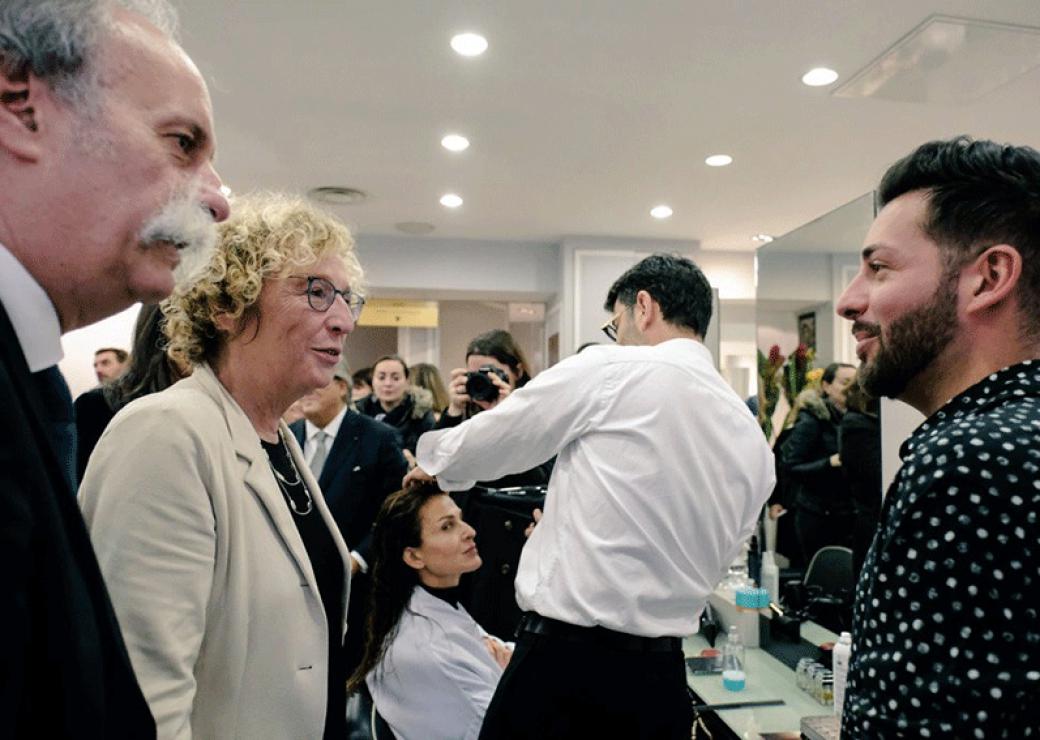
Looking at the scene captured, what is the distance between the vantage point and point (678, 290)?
1.90m

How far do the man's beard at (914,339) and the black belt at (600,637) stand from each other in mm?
926

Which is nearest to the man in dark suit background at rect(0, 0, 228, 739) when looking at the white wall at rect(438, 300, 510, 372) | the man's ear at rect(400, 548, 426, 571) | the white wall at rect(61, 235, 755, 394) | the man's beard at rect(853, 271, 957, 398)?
the man's beard at rect(853, 271, 957, 398)

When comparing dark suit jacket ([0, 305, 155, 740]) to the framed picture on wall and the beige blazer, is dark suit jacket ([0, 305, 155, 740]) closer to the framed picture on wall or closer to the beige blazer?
the beige blazer

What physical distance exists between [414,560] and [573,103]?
8.03ft

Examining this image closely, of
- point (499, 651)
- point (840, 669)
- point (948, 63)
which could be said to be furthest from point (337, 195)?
point (840, 669)

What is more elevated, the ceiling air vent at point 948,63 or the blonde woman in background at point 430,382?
the ceiling air vent at point 948,63

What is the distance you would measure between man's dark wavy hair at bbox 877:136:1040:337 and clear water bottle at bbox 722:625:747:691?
160 cm

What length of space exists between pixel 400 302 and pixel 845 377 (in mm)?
6282

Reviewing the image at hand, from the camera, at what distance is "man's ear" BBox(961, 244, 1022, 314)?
0.81 meters

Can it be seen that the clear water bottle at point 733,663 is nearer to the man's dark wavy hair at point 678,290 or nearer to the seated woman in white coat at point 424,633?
the seated woman in white coat at point 424,633

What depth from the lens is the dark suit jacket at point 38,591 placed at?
1.36 ft

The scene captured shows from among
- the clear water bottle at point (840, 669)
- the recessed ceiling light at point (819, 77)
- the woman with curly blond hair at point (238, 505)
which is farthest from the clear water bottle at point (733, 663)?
the recessed ceiling light at point (819, 77)

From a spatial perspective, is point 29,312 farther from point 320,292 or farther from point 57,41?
point 320,292

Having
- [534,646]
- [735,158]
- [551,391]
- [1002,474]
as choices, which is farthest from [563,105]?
[1002,474]
